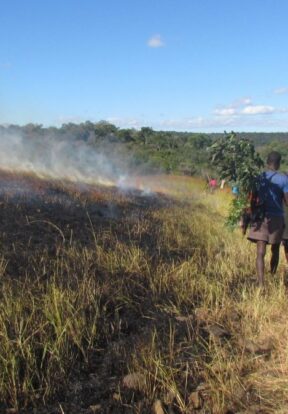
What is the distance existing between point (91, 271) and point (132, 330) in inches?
63.2

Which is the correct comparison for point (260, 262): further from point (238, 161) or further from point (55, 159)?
point (55, 159)

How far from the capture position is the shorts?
6.87 meters

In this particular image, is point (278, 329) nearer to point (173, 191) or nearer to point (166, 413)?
point (166, 413)

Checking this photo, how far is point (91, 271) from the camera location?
22.5 ft

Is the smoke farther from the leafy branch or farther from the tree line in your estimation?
the leafy branch

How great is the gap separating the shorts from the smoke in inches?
459

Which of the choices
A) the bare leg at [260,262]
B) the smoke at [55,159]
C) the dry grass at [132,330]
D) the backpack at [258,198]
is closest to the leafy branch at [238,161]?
the backpack at [258,198]

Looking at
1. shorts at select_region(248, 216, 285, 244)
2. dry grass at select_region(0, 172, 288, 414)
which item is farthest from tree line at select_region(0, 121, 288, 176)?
dry grass at select_region(0, 172, 288, 414)

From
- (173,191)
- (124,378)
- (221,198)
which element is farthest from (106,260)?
(173,191)

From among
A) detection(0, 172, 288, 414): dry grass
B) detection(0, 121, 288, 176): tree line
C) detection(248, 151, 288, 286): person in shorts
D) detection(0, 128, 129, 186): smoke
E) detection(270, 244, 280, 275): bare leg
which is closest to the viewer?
detection(0, 172, 288, 414): dry grass

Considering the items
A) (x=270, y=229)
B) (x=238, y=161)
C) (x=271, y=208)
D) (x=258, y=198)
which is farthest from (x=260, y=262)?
(x=238, y=161)

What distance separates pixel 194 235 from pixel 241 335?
5626 mm

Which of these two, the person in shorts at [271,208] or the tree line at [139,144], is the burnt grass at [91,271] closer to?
the person in shorts at [271,208]

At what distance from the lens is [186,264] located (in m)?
7.30
